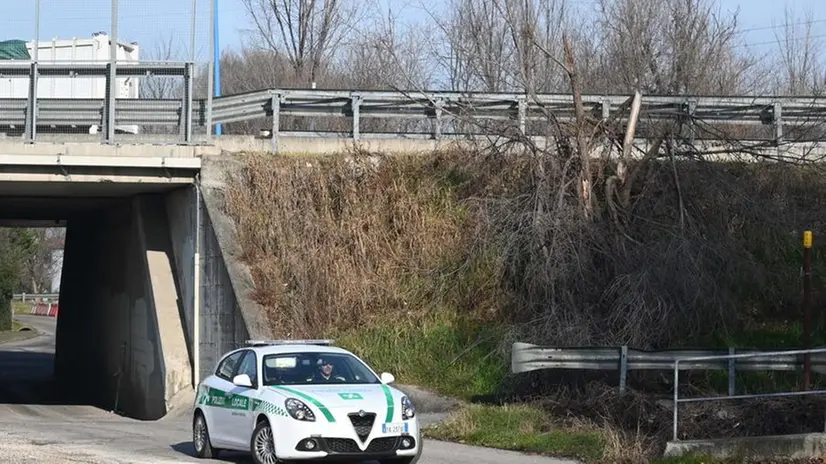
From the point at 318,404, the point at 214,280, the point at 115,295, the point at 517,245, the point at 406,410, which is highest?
the point at 517,245

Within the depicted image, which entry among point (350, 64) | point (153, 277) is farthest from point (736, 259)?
point (350, 64)

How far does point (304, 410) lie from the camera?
12.4 meters

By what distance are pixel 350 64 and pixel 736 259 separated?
27.7 m

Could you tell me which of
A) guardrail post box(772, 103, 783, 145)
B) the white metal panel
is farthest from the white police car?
guardrail post box(772, 103, 783, 145)

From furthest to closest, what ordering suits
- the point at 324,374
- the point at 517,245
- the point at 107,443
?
1. the point at 517,245
2. the point at 107,443
3. the point at 324,374

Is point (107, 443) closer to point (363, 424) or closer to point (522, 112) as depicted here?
point (363, 424)

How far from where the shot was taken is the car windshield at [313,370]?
1334 centimetres

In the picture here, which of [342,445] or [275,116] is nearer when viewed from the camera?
[342,445]

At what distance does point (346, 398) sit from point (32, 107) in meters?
14.1

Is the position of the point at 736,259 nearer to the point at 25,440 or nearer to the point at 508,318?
the point at 508,318

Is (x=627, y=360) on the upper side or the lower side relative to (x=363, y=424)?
upper

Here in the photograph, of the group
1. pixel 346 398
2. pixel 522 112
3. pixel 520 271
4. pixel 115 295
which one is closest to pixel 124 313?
pixel 115 295

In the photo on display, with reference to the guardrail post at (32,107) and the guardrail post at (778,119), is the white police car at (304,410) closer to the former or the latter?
the guardrail post at (32,107)

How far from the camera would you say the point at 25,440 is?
54.3ft
